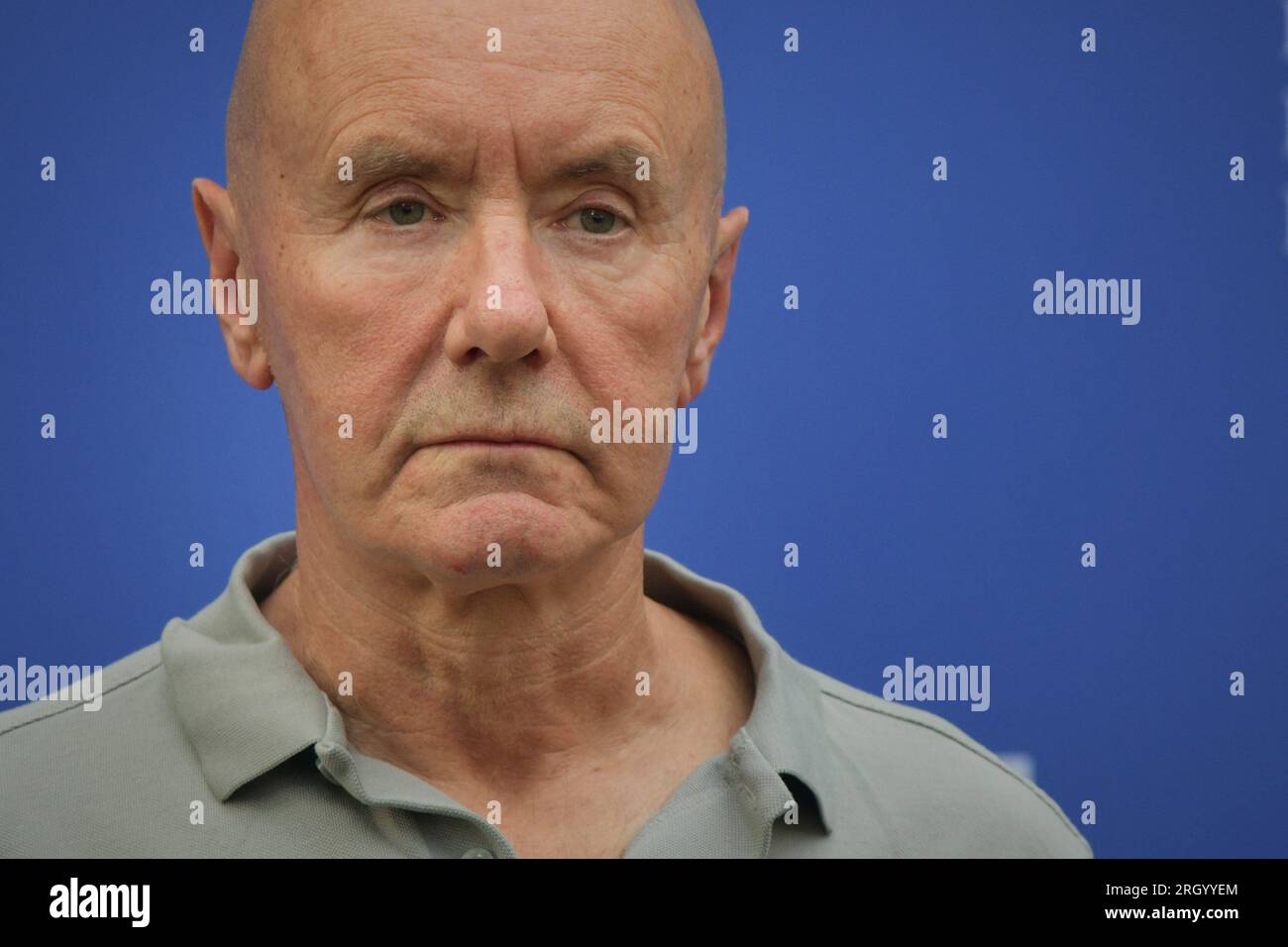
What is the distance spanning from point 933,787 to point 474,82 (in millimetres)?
1448

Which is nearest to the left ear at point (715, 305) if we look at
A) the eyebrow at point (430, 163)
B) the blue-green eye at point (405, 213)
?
the eyebrow at point (430, 163)

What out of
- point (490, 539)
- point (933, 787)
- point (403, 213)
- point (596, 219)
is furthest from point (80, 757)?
point (933, 787)

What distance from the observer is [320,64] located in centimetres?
272

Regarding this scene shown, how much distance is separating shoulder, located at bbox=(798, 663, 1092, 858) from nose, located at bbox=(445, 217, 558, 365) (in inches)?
38.1

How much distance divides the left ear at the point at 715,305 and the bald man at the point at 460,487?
0.04ft

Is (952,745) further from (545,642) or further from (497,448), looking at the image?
(497,448)

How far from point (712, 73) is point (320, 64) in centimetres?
66

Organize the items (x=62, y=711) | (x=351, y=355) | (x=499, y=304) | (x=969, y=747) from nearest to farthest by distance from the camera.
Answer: (x=499, y=304) < (x=351, y=355) < (x=62, y=711) < (x=969, y=747)

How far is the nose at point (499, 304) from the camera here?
256 cm

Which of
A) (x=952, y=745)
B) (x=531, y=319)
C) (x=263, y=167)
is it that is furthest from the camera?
(x=952, y=745)

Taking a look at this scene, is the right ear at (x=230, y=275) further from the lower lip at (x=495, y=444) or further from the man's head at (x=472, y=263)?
the lower lip at (x=495, y=444)

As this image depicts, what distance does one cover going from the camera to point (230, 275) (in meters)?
3.02

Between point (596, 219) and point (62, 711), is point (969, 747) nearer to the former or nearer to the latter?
point (596, 219)
